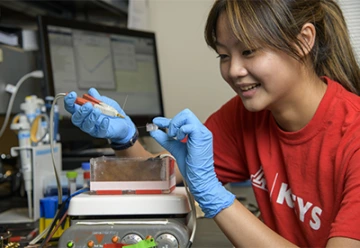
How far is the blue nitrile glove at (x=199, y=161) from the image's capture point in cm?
90

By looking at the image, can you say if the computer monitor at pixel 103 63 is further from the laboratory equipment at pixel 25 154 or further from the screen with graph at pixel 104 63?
the laboratory equipment at pixel 25 154

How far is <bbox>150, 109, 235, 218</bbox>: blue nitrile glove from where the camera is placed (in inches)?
35.5

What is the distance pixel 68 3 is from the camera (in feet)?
6.72

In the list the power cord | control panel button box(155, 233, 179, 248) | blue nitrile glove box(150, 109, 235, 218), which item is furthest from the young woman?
the power cord

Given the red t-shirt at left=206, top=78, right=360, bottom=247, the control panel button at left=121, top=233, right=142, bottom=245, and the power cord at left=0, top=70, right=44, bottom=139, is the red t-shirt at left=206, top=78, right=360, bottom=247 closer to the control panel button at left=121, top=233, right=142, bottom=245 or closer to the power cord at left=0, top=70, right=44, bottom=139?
the control panel button at left=121, top=233, right=142, bottom=245

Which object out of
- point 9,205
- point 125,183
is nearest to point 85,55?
point 9,205

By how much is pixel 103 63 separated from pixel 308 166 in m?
0.96

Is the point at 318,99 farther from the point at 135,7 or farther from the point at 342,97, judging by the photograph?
the point at 135,7

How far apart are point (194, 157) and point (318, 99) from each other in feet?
1.17

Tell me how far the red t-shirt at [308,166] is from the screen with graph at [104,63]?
64 cm

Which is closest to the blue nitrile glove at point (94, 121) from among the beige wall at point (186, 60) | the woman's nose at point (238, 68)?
the woman's nose at point (238, 68)

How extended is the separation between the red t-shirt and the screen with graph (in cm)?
64

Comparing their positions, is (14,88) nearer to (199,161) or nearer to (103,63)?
(103,63)

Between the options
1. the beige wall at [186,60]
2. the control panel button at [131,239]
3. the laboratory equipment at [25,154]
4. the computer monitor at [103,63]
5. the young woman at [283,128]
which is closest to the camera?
the control panel button at [131,239]
